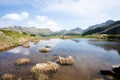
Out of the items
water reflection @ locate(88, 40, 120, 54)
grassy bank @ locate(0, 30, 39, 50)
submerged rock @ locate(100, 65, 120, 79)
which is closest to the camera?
submerged rock @ locate(100, 65, 120, 79)

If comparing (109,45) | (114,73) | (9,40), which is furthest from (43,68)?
(109,45)

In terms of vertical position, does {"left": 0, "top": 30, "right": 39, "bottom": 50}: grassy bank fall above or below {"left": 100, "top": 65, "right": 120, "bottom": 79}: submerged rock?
above

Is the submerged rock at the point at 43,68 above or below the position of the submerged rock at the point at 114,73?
above

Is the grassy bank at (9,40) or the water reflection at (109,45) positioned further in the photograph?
the water reflection at (109,45)

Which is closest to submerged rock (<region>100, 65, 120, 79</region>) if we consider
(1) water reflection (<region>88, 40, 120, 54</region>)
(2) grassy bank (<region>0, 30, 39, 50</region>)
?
(1) water reflection (<region>88, 40, 120, 54</region>)

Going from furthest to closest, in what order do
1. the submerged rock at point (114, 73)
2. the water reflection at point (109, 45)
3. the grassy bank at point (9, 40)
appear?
1. the water reflection at point (109, 45)
2. the grassy bank at point (9, 40)
3. the submerged rock at point (114, 73)

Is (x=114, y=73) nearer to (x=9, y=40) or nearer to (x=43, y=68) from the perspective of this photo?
(x=43, y=68)

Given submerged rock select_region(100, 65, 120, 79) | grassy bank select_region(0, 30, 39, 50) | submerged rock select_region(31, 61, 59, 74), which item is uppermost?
grassy bank select_region(0, 30, 39, 50)

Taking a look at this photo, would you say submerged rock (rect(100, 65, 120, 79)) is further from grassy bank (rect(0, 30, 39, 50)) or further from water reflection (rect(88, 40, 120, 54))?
grassy bank (rect(0, 30, 39, 50))

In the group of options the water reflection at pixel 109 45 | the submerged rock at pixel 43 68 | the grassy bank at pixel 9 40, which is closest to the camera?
the submerged rock at pixel 43 68

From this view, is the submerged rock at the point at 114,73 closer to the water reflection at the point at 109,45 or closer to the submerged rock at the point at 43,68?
the submerged rock at the point at 43,68

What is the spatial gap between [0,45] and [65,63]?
1310 inches

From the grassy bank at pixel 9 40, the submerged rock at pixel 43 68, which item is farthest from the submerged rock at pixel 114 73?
the grassy bank at pixel 9 40

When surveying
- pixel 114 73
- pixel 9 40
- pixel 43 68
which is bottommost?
pixel 114 73
